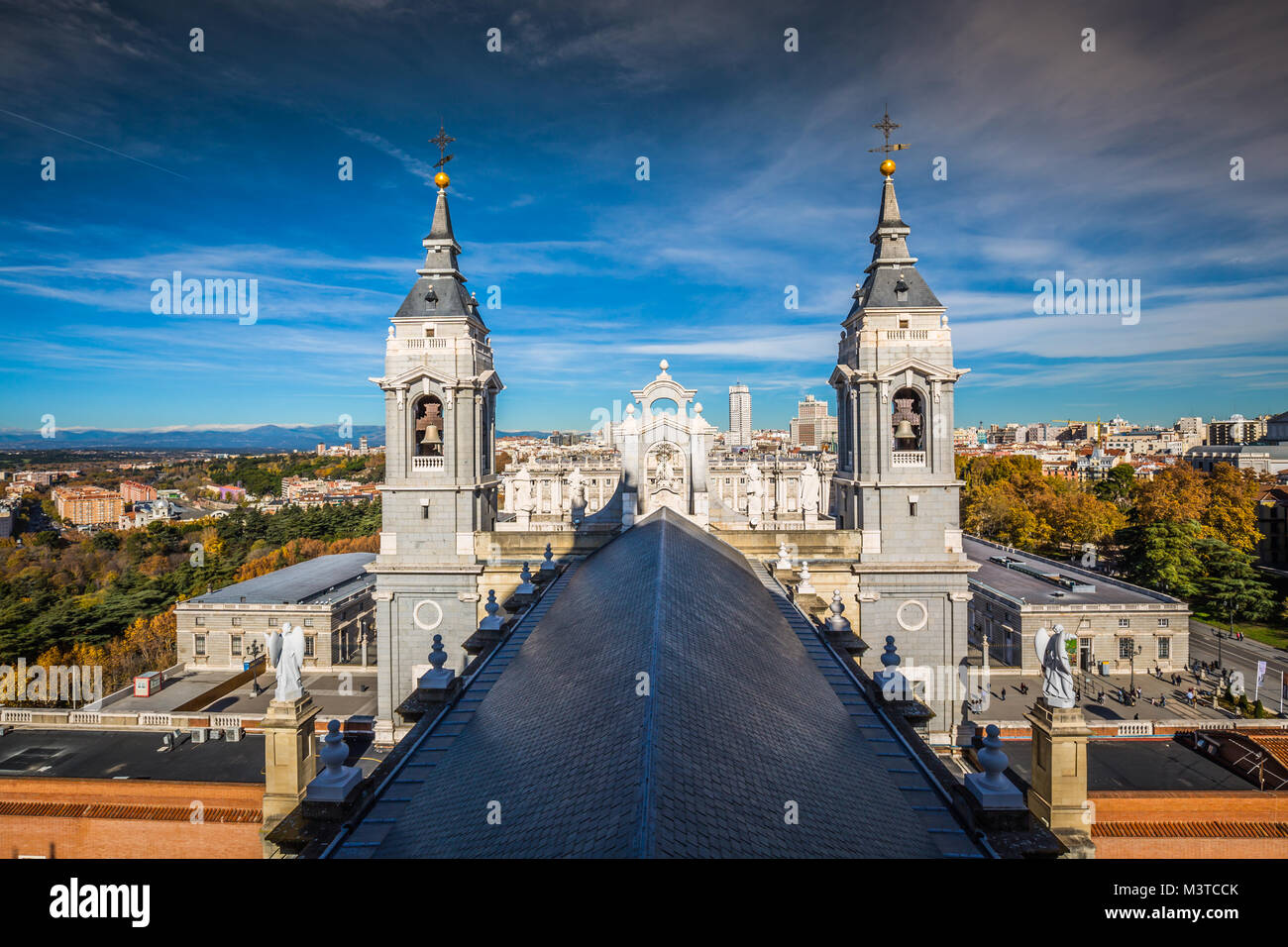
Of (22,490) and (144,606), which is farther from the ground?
(22,490)

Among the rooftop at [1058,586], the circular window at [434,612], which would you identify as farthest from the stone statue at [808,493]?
the rooftop at [1058,586]

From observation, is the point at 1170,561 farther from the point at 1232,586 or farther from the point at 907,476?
the point at 907,476

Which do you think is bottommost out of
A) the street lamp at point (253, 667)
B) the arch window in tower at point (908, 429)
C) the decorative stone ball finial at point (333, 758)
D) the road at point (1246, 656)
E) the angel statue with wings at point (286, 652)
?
the road at point (1246, 656)

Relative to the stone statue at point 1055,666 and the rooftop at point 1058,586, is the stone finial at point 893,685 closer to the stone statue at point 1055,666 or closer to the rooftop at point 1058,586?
the stone statue at point 1055,666

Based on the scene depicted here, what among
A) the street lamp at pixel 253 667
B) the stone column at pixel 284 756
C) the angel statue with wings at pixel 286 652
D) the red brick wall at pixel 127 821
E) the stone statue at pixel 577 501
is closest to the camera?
the angel statue with wings at pixel 286 652

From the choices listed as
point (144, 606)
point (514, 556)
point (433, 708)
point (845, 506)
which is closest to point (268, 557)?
point (144, 606)

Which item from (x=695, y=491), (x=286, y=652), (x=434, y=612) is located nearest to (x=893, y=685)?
(x=286, y=652)
